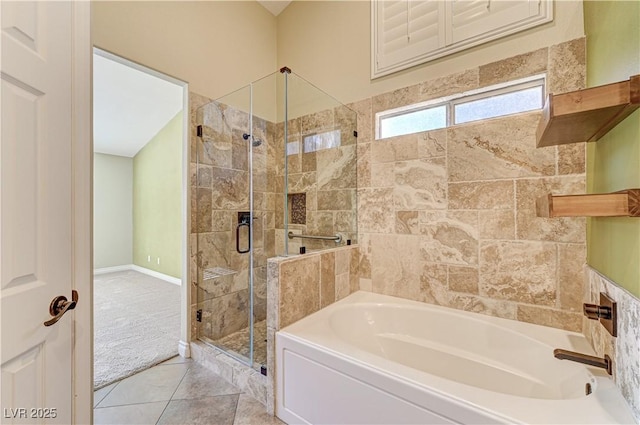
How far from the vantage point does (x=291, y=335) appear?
1564 mm

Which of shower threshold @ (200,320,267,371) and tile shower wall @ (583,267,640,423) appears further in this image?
shower threshold @ (200,320,267,371)

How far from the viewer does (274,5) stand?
9.84ft

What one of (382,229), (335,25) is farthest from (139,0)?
(382,229)

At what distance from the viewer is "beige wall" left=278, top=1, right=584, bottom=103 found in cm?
168

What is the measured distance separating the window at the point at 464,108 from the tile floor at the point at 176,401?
2.32 m

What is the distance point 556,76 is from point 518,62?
0.25 metres

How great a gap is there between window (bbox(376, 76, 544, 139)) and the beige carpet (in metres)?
2.83

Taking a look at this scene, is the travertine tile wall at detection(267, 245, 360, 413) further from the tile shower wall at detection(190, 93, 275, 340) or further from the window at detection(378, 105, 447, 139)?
the window at detection(378, 105, 447, 139)

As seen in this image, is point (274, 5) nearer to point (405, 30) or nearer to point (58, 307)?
point (405, 30)

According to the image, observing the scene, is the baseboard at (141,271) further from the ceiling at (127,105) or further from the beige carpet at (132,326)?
the ceiling at (127,105)

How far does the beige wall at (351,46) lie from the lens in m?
1.68

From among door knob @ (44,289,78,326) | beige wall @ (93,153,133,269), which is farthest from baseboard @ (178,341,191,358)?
beige wall @ (93,153,133,269)

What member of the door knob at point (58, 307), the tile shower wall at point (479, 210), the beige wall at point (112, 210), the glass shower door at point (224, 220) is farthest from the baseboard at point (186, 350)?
the beige wall at point (112, 210)

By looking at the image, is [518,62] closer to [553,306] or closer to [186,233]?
[553,306]
